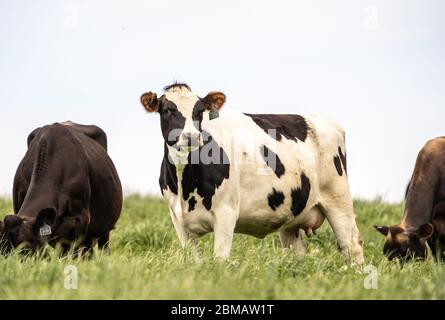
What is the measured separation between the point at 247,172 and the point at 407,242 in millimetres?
2490

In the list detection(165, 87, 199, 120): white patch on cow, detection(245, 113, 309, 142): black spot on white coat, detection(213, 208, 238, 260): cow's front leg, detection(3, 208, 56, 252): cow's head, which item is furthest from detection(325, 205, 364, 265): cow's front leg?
detection(3, 208, 56, 252): cow's head

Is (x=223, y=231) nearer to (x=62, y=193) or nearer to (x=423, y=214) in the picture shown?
(x=62, y=193)

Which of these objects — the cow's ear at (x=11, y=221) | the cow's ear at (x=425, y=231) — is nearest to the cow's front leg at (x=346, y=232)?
the cow's ear at (x=425, y=231)

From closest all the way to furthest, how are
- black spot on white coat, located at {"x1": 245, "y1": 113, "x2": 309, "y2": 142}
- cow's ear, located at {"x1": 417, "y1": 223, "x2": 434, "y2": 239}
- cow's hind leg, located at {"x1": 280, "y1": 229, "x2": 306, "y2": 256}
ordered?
Answer: black spot on white coat, located at {"x1": 245, "y1": 113, "x2": 309, "y2": 142}, cow's ear, located at {"x1": 417, "y1": 223, "x2": 434, "y2": 239}, cow's hind leg, located at {"x1": 280, "y1": 229, "x2": 306, "y2": 256}

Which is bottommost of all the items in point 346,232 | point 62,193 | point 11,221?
point 346,232

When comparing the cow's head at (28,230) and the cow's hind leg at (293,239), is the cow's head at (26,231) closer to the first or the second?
the cow's head at (28,230)

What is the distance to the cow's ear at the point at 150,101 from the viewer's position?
33.4ft

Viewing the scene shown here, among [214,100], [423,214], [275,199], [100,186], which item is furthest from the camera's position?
[423,214]

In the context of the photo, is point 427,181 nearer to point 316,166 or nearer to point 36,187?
point 316,166

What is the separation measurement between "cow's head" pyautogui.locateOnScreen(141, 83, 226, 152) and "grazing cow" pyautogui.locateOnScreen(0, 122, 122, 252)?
156 centimetres

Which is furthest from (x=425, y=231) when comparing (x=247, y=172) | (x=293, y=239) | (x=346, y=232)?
(x=247, y=172)

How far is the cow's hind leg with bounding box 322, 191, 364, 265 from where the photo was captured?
11.8 metres

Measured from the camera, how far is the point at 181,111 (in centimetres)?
995

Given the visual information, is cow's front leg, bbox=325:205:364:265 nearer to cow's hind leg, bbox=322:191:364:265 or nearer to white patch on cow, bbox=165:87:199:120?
cow's hind leg, bbox=322:191:364:265
